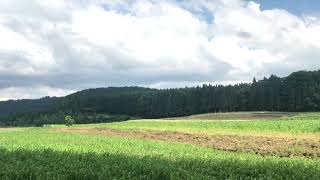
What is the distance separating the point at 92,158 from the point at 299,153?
1868 cm

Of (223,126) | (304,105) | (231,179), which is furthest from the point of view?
(304,105)

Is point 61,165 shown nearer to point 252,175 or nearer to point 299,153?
point 252,175

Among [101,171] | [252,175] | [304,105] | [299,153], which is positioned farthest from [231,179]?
[304,105]

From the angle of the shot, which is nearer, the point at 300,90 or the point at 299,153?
the point at 299,153

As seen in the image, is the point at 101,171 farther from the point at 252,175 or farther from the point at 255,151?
the point at 255,151

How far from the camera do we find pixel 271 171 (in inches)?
744

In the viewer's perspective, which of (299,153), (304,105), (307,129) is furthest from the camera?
(304,105)

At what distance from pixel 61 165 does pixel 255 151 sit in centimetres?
2153

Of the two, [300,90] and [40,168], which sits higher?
[300,90]

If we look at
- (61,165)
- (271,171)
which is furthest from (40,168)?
(271,171)

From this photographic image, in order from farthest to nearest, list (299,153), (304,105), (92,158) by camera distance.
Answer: (304,105), (299,153), (92,158)

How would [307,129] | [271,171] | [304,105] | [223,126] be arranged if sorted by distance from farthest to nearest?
[304,105] → [223,126] → [307,129] → [271,171]

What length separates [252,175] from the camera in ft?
59.5

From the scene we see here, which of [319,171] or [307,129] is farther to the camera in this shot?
[307,129]
